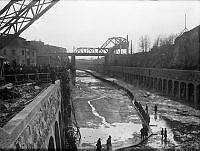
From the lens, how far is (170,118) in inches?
999

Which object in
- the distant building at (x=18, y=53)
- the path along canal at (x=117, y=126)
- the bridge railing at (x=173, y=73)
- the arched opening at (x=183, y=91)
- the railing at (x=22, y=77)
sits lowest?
the path along canal at (x=117, y=126)

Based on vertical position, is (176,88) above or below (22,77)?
below

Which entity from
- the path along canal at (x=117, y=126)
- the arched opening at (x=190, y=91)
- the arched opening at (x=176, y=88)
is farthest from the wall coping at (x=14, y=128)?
the arched opening at (x=176, y=88)

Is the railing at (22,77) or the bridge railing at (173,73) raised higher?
the railing at (22,77)

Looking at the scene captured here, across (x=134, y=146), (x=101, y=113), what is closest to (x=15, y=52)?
(x=101, y=113)

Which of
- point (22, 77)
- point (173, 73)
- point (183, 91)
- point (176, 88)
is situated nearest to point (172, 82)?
point (176, 88)

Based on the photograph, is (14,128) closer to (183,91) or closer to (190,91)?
(190,91)

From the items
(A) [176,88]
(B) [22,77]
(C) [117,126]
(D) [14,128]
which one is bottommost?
(C) [117,126]

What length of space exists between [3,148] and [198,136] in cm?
1770

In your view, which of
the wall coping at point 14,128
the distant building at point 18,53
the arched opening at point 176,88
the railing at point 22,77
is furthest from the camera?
the distant building at point 18,53

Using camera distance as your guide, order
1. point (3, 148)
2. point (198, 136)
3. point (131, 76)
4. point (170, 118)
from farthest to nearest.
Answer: point (131, 76) < point (170, 118) < point (198, 136) < point (3, 148)

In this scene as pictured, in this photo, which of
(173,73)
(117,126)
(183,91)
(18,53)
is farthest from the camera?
(18,53)

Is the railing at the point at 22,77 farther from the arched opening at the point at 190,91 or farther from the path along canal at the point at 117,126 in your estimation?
the arched opening at the point at 190,91

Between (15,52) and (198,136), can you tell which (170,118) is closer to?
(198,136)
